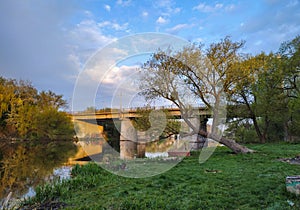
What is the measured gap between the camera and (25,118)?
37094 mm

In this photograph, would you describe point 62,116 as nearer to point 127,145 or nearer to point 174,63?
point 127,145

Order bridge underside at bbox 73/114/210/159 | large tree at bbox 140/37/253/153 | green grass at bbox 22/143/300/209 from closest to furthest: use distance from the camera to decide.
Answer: green grass at bbox 22/143/300/209 → large tree at bbox 140/37/253/153 → bridge underside at bbox 73/114/210/159

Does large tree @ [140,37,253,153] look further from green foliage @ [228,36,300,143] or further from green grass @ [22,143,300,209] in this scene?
green foliage @ [228,36,300,143]

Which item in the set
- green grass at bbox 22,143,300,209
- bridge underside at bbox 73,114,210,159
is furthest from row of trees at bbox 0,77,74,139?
green grass at bbox 22,143,300,209

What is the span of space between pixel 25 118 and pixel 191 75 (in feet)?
106

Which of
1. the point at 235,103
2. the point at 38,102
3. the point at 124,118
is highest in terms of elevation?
the point at 38,102

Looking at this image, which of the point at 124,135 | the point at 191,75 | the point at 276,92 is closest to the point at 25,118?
the point at 124,135

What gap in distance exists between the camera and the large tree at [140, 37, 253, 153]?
1302 cm

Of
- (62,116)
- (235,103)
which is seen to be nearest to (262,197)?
(235,103)

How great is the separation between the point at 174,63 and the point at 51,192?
907cm

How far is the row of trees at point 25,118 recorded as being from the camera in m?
36.6

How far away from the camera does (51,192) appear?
21.8 feet

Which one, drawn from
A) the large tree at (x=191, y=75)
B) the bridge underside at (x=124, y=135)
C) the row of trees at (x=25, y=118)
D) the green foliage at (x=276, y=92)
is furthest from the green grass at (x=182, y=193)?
the row of trees at (x=25, y=118)

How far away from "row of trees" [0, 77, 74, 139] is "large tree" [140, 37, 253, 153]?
1182 inches
